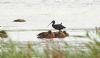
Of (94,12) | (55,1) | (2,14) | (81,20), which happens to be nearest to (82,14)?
(94,12)

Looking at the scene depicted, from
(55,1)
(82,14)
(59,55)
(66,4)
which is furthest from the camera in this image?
(55,1)

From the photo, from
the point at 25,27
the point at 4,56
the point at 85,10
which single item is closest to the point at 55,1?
the point at 85,10

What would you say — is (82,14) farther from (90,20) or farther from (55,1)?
(55,1)

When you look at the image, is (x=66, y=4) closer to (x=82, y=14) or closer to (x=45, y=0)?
(x=45, y=0)

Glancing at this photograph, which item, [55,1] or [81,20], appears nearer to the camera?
[81,20]

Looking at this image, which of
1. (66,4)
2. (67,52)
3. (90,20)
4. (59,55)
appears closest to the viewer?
(59,55)

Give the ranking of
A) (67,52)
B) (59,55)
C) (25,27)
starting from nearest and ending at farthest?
(59,55), (67,52), (25,27)

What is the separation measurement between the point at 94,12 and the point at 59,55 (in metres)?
8.04

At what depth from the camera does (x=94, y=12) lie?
37.0 feet

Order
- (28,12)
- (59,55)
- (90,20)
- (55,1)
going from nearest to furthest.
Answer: (59,55), (90,20), (28,12), (55,1)

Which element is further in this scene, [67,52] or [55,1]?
[55,1]

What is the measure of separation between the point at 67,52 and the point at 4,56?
509 mm

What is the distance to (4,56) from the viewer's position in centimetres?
371

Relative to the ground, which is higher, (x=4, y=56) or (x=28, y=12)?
(x=4, y=56)
